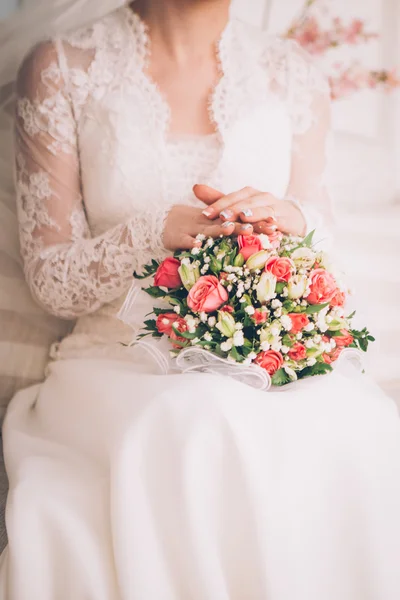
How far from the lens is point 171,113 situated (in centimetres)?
129

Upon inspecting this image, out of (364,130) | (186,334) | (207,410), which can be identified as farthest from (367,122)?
(207,410)

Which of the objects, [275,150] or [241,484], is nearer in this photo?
[241,484]

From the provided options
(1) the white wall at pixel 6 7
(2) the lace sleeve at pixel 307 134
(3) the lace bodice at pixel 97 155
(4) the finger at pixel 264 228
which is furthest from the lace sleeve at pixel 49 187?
(2) the lace sleeve at pixel 307 134

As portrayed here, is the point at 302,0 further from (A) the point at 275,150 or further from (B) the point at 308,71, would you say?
(A) the point at 275,150

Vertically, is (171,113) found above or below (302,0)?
below

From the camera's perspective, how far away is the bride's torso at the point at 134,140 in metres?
1.24

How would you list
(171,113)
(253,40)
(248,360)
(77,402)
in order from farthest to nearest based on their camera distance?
(253,40) < (171,113) < (77,402) < (248,360)

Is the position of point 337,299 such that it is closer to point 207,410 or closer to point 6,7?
point 207,410

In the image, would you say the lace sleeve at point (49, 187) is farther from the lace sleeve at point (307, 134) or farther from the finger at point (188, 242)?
the lace sleeve at point (307, 134)

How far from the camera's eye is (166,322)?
3.10 ft

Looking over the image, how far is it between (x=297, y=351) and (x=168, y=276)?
26 cm

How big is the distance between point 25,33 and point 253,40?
22.7 inches

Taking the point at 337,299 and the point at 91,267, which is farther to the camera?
the point at 91,267

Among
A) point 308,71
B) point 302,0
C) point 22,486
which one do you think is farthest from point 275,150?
point 22,486
